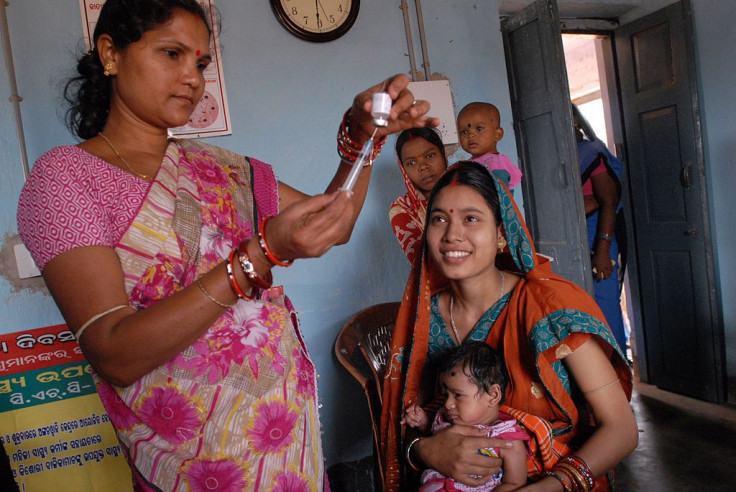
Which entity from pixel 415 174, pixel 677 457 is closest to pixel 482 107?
pixel 415 174

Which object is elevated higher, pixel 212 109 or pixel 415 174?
pixel 212 109

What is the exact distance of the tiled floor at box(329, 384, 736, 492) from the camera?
2.81 metres

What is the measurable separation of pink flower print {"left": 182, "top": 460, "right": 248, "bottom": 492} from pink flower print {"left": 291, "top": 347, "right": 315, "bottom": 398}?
188mm

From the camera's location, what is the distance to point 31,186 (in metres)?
0.93

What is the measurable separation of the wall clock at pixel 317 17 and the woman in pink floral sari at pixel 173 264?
185cm

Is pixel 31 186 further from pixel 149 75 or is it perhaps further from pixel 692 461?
pixel 692 461

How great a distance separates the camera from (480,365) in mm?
1583

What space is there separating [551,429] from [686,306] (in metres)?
2.83

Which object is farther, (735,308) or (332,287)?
(735,308)

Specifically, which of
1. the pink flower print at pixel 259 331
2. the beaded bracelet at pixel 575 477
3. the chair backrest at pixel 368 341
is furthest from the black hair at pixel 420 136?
the pink flower print at pixel 259 331

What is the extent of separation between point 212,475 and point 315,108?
2232 millimetres

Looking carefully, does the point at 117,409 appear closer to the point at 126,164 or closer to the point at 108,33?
the point at 126,164

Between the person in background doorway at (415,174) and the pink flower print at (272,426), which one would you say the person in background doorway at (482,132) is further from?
the pink flower print at (272,426)

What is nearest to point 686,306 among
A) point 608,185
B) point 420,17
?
point 608,185
